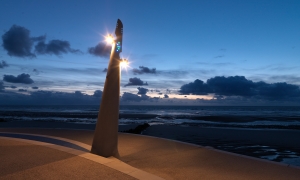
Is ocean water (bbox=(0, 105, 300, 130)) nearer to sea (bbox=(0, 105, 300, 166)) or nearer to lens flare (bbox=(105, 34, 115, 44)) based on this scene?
sea (bbox=(0, 105, 300, 166))

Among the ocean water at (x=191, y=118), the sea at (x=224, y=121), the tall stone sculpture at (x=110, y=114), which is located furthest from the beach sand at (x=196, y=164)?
the ocean water at (x=191, y=118)

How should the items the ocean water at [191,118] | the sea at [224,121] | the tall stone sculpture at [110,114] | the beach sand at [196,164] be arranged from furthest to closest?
the ocean water at [191,118], the sea at [224,121], the tall stone sculpture at [110,114], the beach sand at [196,164]

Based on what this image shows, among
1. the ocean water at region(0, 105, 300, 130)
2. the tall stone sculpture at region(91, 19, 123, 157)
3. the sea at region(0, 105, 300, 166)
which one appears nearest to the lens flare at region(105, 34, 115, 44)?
the tall stone sculpture at region(91, 19, 123, 157)

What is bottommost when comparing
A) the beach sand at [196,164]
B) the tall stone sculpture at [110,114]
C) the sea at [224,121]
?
the sea at [224,121]

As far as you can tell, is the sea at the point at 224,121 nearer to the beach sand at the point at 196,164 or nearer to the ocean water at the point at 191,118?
the ocean water at the point at 191,118

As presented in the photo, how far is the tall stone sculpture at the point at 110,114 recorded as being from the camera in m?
7.12

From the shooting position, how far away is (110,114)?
23.9 feet

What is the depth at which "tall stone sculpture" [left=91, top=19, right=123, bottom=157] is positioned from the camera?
712 centimetres

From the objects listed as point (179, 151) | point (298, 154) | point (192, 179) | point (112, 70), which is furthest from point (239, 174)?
point (298, 154)

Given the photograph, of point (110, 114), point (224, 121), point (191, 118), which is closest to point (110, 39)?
point (110, 114)

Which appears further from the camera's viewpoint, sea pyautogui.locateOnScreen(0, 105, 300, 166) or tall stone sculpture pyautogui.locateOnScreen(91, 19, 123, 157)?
sea pyautogui.locateOnScreen(0, 105, 300, 166)

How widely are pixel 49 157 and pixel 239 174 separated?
4923mm

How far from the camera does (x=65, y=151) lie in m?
7.00

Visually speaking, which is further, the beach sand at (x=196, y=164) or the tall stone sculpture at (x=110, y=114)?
the tall stone sculpture at (x=110, y=114)
